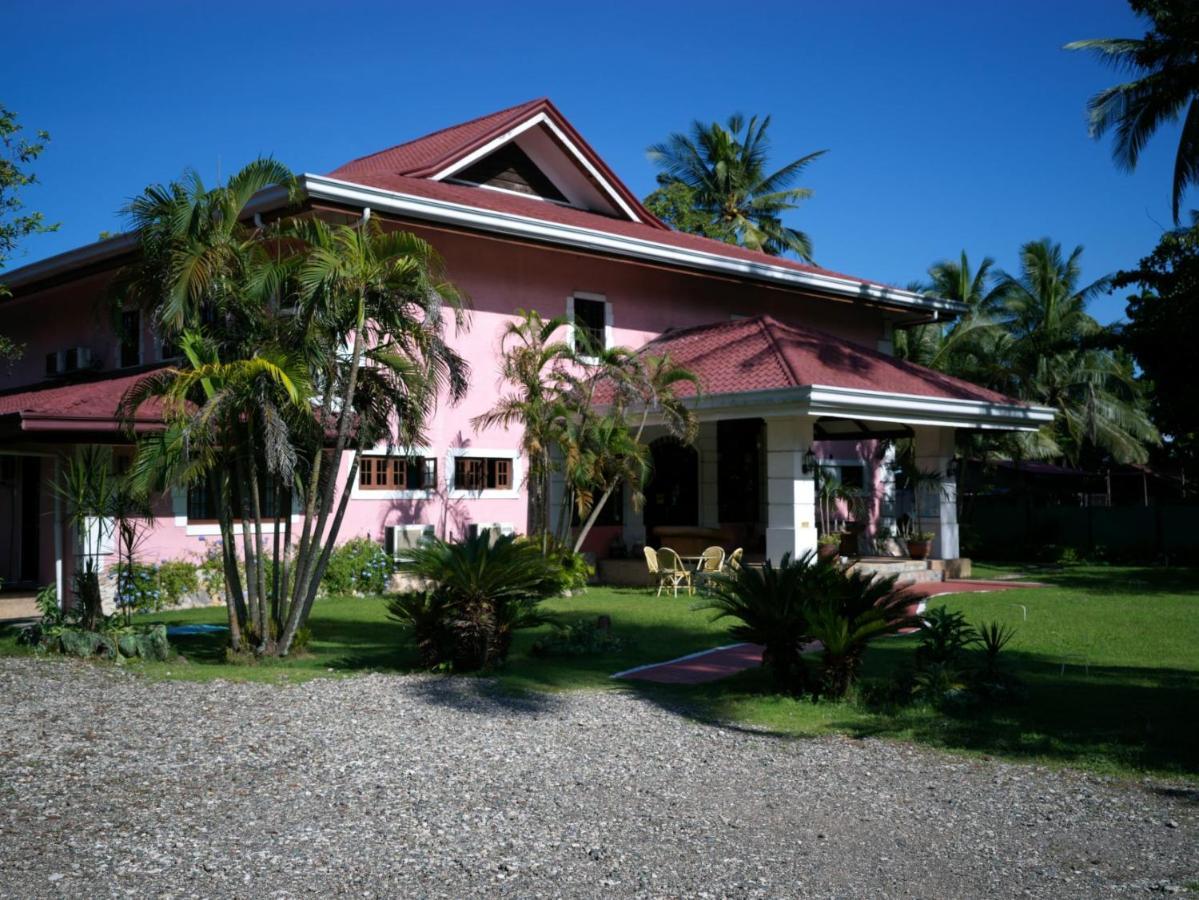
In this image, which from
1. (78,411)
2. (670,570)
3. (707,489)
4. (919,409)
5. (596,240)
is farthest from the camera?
(707,489)

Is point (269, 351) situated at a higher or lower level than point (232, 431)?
higher

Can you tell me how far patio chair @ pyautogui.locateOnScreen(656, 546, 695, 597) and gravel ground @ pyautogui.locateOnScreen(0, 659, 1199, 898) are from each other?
8.90 m

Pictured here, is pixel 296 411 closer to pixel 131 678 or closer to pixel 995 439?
pixel 131 678

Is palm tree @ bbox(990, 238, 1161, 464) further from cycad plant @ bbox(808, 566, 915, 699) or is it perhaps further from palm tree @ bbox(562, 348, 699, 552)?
cycad plant @ bbox(808, 566, 915, 699)

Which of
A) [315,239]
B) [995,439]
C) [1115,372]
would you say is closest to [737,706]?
[315,239]

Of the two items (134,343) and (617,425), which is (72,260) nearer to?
(134,343)

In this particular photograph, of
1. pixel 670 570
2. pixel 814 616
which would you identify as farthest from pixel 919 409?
pixel 814 616

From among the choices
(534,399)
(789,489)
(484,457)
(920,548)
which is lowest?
(920,548)

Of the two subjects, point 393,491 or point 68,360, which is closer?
point 393,491

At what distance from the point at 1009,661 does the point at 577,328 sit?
9815 millimetres

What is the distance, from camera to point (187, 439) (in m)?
10.5

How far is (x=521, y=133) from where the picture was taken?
894 inches

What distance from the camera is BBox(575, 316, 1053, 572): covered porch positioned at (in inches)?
699

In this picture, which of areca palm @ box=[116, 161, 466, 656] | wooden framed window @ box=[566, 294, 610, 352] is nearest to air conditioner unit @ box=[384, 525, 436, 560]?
wooden framed window @ box=[566, 294, 610, 352]
